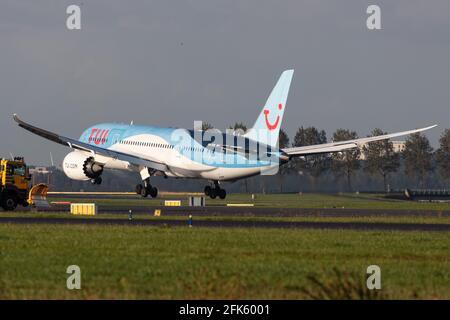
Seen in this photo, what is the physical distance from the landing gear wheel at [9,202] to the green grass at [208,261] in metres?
18.2

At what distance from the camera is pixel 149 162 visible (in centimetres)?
8394

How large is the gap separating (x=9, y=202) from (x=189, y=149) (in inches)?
868

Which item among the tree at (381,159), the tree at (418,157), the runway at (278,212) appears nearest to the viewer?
the runway at (278,212)

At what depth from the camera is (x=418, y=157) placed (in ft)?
550

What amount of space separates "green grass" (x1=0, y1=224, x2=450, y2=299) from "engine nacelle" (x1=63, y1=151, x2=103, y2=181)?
40349mm

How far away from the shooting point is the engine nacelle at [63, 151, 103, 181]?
84250 mm

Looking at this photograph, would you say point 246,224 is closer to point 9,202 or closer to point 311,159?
point 9,202

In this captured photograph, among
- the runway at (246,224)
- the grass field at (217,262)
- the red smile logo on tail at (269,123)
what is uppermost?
the red smile logo on tail at (269,123)

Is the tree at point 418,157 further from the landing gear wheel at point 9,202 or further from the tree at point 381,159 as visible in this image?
the landing gear wheel at point 9,202

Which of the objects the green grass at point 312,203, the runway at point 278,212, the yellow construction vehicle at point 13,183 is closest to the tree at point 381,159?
the green grass at point 312,203

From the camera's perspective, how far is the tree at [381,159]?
15950 centimetres

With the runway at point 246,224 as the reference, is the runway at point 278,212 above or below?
above

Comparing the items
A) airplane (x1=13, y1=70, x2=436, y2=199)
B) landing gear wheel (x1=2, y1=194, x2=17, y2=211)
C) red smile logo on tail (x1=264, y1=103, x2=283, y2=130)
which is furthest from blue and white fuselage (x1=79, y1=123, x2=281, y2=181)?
landing gear wheel (x1=2, y1=194, x2=17, y2=211)

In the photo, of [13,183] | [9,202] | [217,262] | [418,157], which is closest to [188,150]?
[13,183]
